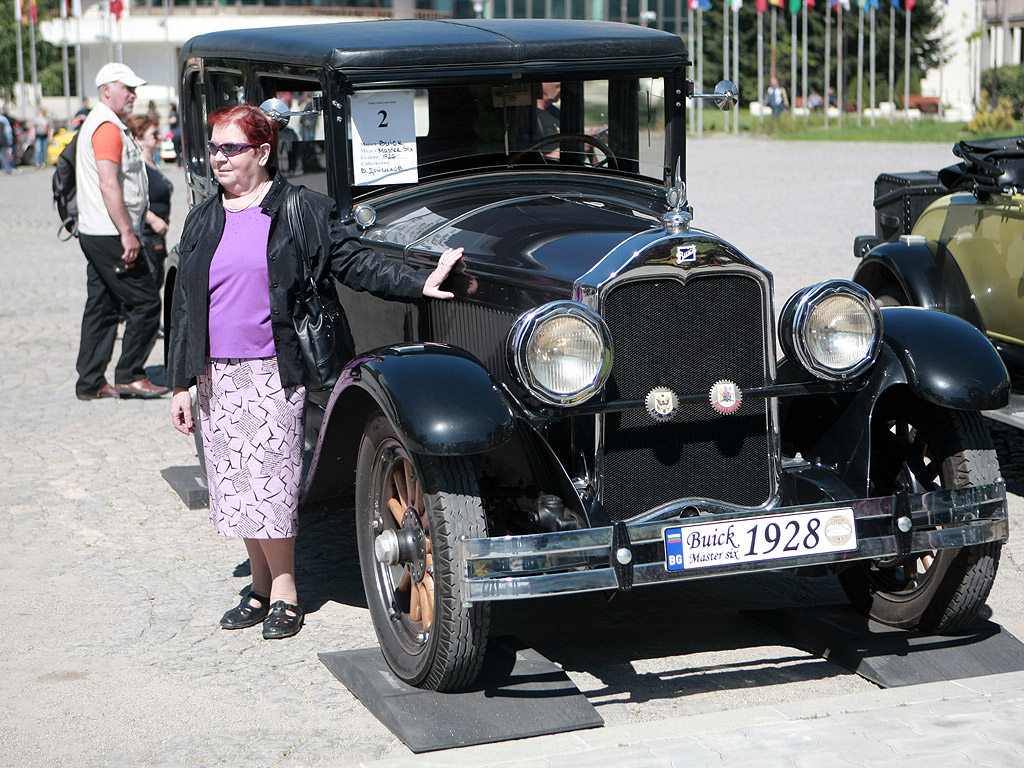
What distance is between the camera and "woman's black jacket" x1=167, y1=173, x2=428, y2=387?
14.1 feet

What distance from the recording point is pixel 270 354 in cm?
436

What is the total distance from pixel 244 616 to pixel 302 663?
16.3 inches

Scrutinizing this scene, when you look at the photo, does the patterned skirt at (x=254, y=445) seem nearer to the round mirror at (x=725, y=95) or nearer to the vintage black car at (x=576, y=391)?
the vintage black car at (x=576, y=391)

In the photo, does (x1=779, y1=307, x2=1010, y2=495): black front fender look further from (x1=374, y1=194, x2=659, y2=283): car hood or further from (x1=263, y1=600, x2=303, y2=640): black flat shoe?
(x1=263, y1=600, x2=303, y2=640): black flat shoe

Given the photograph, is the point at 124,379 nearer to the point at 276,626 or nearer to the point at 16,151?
the point at 276,626

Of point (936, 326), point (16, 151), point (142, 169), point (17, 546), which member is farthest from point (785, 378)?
point (16, 151)

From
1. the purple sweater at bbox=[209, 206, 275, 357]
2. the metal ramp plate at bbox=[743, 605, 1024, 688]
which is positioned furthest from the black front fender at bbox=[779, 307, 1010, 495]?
the purple sweater at bbox=[209, 206, 275, 357]

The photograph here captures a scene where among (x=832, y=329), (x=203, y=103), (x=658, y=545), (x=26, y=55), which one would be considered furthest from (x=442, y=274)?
(x=26, y=55)

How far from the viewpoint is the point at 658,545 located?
12.3 feet

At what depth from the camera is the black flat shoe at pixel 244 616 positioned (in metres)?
4.73

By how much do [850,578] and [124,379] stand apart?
554 centimetres

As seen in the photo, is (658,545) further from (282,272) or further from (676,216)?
(282,272)

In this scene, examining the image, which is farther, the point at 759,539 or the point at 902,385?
the point at 902,385

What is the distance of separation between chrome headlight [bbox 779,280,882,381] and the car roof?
1.49 metres
